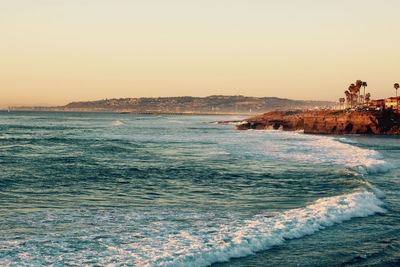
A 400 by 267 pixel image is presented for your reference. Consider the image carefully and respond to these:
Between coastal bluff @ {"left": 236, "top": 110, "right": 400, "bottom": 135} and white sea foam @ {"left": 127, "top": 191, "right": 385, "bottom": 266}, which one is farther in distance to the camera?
coastal bluff @ {"left": 236, "top": 110, "right": 400, "bottom": 135}

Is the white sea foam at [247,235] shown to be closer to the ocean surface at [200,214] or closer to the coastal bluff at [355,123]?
the ocean surface at [200,214]

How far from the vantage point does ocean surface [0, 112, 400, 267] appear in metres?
13.9

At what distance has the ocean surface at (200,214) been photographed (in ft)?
45.7

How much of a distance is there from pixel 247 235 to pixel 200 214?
347 centimetres

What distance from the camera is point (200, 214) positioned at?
61.9ft

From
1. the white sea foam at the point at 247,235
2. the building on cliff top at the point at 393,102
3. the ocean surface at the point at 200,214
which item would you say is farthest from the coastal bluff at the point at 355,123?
the white sea foam at the point at 247,235

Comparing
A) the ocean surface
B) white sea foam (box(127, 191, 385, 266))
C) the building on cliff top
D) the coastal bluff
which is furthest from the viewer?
the building on cliff top

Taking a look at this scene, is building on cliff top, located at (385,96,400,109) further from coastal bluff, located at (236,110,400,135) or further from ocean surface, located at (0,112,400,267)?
ocean surface, located at (0,112,400,267)

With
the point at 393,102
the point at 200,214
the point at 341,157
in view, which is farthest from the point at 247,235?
the point at 393,102

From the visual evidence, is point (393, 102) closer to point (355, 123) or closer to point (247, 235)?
point (355, 123)

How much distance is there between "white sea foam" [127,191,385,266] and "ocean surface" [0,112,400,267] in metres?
0.03

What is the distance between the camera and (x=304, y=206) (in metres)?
20.5

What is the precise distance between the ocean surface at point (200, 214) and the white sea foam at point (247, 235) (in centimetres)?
3

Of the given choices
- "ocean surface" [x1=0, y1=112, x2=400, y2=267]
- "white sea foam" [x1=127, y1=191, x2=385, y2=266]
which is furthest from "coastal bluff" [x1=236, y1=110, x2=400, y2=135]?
"white sea foam" [x1=127, y1=191, x2=385, y2=266]
